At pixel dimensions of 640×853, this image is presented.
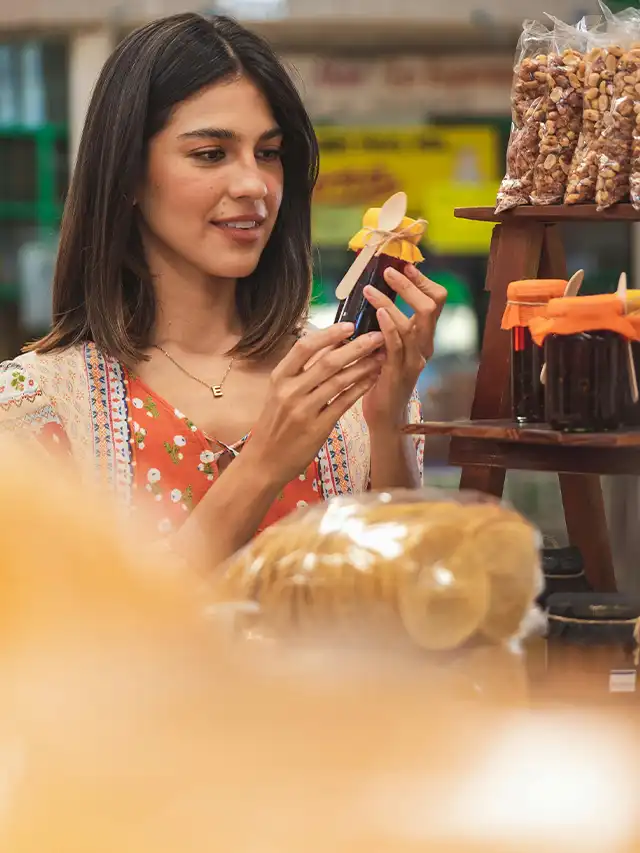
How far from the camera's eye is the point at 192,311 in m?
2.08

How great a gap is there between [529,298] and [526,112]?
0.27m

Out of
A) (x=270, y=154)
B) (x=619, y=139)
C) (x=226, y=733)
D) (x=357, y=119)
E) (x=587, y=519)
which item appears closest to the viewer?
(x=226, y=733)

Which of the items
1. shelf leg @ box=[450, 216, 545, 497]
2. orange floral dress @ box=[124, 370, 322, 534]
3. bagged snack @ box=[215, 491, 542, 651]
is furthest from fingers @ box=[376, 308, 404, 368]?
bagged snack @ box=[215, 491, 542, 651]

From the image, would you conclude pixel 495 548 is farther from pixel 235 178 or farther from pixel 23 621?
pixel 235 178

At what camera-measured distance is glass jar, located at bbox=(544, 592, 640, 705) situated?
2.23 ft

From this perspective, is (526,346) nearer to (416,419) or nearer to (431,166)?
(416,419)

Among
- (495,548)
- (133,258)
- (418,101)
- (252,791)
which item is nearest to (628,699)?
(495,548)

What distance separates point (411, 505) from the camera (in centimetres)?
73

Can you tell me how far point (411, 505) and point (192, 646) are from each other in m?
0.17

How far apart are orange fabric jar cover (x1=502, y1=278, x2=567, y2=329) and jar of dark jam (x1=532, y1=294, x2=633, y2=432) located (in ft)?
0.43

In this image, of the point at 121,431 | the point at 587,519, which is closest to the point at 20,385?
the point at 121,431

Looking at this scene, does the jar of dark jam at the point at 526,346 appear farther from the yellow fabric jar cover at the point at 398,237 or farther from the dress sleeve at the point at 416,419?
the dress sleeve at the point at 416,419

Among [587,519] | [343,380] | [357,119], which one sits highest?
[357,119]

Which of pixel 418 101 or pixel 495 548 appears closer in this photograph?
pixel 495 548
